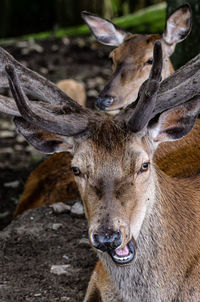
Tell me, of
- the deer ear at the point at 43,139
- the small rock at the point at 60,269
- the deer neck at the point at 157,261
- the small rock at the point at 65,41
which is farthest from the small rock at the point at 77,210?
the small rock at the point at 65,41

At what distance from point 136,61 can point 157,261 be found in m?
3.18

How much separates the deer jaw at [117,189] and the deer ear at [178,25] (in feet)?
9.52

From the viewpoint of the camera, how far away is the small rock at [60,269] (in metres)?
4.96

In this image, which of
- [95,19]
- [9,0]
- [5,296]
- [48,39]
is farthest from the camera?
[9,0]

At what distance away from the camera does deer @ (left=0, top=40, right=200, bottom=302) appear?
359cm

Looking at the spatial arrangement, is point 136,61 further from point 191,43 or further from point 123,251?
point 123,251

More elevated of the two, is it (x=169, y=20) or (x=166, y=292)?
(x=169, y=20)

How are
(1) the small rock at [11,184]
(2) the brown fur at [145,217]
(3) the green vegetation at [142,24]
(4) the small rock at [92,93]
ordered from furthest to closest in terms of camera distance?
(3) the green vegetation at [142,24], (4) the small rock at [92,93], (1) the small rock at [11,184], (2) the brown fur at [145,217]

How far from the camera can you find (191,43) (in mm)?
7059

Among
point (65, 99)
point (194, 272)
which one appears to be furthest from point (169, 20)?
point (194, 272)

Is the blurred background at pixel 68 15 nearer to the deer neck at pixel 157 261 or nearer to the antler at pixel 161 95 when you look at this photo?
the antler at pixel 161 95

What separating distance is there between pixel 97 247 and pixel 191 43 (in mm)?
4177

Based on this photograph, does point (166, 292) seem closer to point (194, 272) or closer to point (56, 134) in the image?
point (194, 272)

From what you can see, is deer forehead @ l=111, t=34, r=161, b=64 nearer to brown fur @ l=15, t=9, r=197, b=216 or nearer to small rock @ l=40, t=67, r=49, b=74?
brown fur @ l=15, t=9, r=197, b=216
